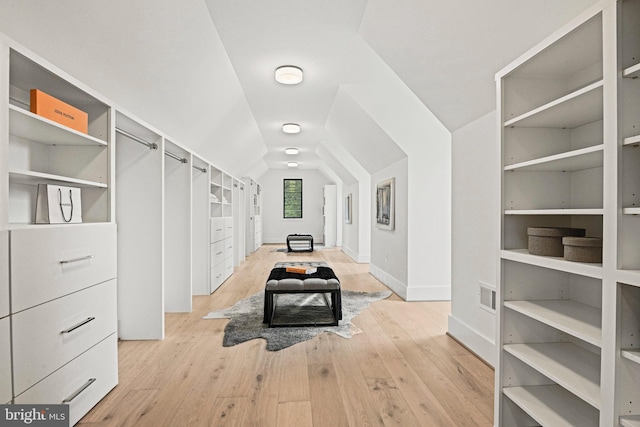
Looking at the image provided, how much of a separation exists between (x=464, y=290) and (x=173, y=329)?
2717 millimetres

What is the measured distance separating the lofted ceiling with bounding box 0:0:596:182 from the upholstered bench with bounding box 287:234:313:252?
5.90m

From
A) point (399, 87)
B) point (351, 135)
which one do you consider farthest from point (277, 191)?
point (399, 87)

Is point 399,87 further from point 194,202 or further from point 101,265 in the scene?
point 101,265

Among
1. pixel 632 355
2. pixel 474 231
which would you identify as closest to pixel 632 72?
pixel 632 355

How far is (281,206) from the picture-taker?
43.8ft

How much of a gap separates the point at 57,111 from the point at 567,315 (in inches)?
103

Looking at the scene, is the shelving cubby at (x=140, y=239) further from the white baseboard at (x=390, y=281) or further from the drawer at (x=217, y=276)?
the white baseboard at (x=390, y=281)

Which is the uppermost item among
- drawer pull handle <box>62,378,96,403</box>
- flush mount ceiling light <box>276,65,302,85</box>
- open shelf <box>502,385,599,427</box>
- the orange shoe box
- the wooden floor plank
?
flush mount ceiling light <box>276,65,302,85</box>

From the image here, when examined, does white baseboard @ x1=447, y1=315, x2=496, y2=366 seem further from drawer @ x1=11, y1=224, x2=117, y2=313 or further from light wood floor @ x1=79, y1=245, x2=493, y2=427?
drawer @ x1=11, y1=224, x2=117, y2=313

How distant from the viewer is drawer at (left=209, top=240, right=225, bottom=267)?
205 inches

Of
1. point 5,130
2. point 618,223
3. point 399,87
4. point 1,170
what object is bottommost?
point 618,223

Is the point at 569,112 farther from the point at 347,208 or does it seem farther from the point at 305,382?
the point at 347,208

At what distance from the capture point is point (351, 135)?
19.2ft

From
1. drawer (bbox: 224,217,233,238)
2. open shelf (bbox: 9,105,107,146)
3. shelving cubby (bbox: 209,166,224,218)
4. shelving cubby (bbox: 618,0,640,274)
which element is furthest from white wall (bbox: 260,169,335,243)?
shelving cubby (bbox: 618,0,640,274)
